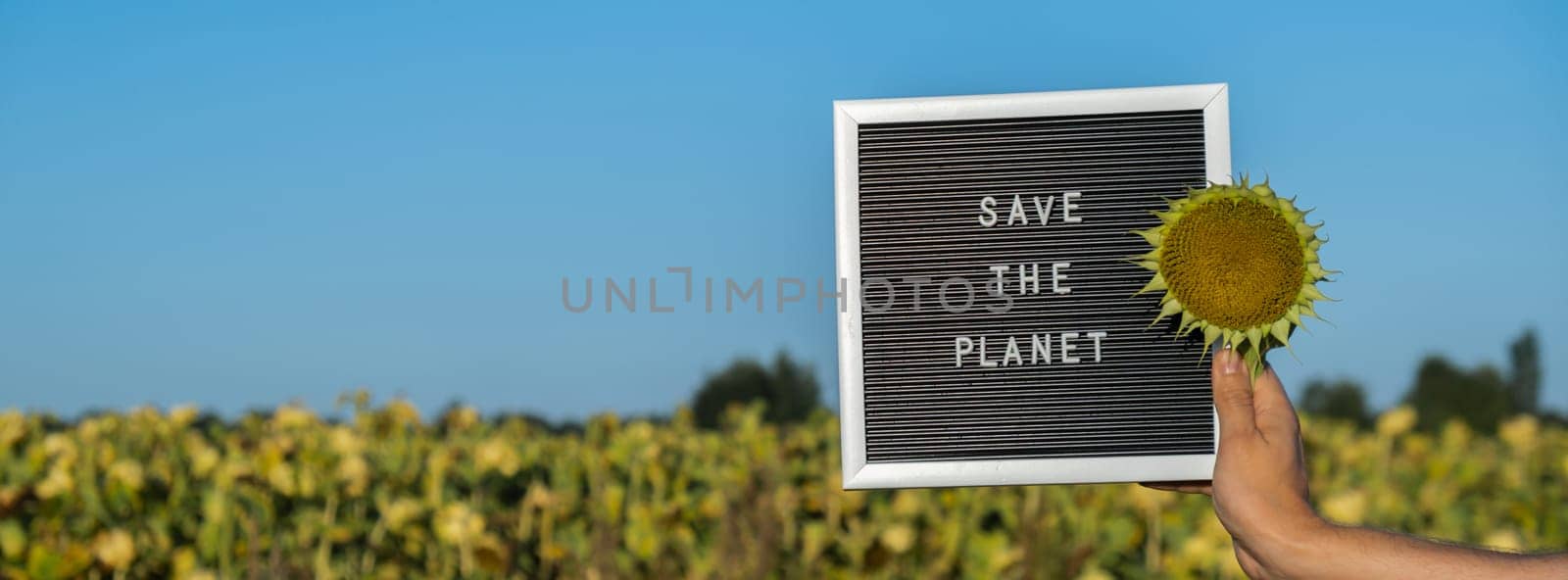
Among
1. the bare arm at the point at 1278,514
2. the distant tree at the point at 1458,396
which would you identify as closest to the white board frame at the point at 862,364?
the bare arm at the point at 1278,514

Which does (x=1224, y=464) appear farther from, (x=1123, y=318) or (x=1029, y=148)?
(x=1029, y=148)

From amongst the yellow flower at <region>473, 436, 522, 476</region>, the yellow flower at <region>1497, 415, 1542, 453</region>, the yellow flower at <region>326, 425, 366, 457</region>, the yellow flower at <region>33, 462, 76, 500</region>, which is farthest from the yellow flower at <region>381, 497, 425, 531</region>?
the yellow flower at <region>1497, 415, 1542, 453</region>

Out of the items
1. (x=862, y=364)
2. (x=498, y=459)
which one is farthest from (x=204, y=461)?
(x=862, y=364)

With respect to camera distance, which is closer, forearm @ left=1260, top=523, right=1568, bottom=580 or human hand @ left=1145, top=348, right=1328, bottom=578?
forearm @ left=1260, top=523, right=1568, bottom=580

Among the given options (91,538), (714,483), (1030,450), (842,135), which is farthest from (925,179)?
(91,538)

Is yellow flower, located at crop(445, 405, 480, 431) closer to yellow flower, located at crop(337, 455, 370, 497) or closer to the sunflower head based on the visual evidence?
yellow flower, located at crop(337, 455, 370, 497)

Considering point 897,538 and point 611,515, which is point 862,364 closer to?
point 897,538
